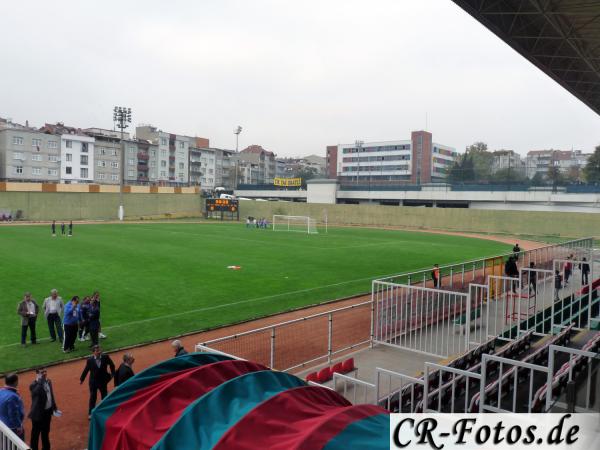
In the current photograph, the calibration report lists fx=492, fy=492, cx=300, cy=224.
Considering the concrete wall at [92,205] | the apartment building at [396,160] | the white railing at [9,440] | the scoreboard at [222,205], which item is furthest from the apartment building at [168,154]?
the white railing at [9,440]

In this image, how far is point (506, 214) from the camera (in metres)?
58.8

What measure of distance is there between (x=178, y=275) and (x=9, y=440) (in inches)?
718

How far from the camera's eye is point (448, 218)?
63.2m

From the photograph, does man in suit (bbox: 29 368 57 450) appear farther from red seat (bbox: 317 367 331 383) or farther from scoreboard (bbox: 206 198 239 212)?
scoreboard (bbox: 206 198 239 212)

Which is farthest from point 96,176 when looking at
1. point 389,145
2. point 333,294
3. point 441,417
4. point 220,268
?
point 441,417

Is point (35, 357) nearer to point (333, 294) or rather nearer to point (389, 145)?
point (333, 294)

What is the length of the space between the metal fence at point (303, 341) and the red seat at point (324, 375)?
112 centimetres

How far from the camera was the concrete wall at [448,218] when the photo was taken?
177 feet

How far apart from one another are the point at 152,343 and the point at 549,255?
18843mm

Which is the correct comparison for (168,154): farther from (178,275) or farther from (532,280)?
(532,280)

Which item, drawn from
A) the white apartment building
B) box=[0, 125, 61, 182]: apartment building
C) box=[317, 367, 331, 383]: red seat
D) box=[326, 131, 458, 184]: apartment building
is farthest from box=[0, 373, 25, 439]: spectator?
box=[326, 131, 458, 184]: apartment building

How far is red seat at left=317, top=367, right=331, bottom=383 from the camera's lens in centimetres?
1013

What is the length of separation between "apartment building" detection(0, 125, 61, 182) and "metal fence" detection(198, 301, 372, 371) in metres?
82.6

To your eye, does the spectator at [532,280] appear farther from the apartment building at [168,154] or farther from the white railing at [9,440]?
the apartment building at [168,154]
